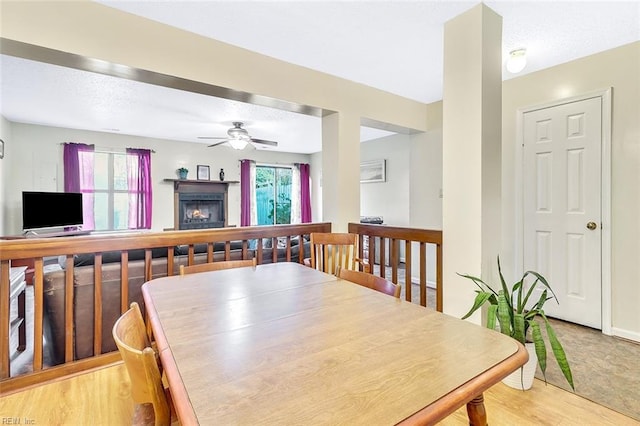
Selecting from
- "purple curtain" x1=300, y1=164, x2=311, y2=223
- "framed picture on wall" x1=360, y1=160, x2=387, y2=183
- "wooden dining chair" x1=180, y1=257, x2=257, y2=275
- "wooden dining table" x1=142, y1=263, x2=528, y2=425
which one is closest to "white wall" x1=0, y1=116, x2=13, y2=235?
"wooden dining chair" x1=180, y1=257, x2=257, y2=275

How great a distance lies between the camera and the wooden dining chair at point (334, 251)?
2.61m

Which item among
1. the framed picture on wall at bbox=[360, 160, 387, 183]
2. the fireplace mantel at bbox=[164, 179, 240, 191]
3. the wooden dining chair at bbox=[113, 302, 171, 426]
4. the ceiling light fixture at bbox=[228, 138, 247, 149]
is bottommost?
the wooden dining chair at bbox=[113, 302, 171, 426]

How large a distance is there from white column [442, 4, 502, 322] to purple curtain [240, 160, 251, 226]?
551cm

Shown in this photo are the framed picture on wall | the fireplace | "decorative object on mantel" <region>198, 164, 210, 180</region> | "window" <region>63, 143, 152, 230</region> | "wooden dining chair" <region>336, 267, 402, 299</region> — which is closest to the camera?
"wooden dining chair" <region>336, 267, 402, 299</region>

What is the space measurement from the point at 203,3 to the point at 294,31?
0.65 metres

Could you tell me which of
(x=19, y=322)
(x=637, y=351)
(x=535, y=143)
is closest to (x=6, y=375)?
(x=19, y=322)

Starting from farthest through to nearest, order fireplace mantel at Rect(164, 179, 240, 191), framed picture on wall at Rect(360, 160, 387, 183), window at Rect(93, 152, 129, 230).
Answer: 1. fireplace mantel at Rect(164, 179, 240, 191)
2. framed picture on wall at Rect(360, 160, 387, 183)
3. window at Rect(93, 152, 129, 230)

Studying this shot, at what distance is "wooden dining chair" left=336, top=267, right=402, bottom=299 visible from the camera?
1424 millimetres

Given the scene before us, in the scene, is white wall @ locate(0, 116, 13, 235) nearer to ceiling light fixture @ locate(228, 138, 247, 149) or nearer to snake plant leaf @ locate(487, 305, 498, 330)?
ceiling light fixture @ locate(228, 138, 247, 149)

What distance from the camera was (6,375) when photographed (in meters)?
1.64

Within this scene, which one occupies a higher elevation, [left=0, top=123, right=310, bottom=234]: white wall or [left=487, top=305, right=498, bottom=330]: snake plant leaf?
[left=0, top=123, right=310, bottom=234]: white wall

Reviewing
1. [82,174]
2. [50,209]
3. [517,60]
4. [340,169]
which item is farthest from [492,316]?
[82,174]

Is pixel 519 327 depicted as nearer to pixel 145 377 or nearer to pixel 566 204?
pixel 145 377

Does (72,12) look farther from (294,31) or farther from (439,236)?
(439,236)
